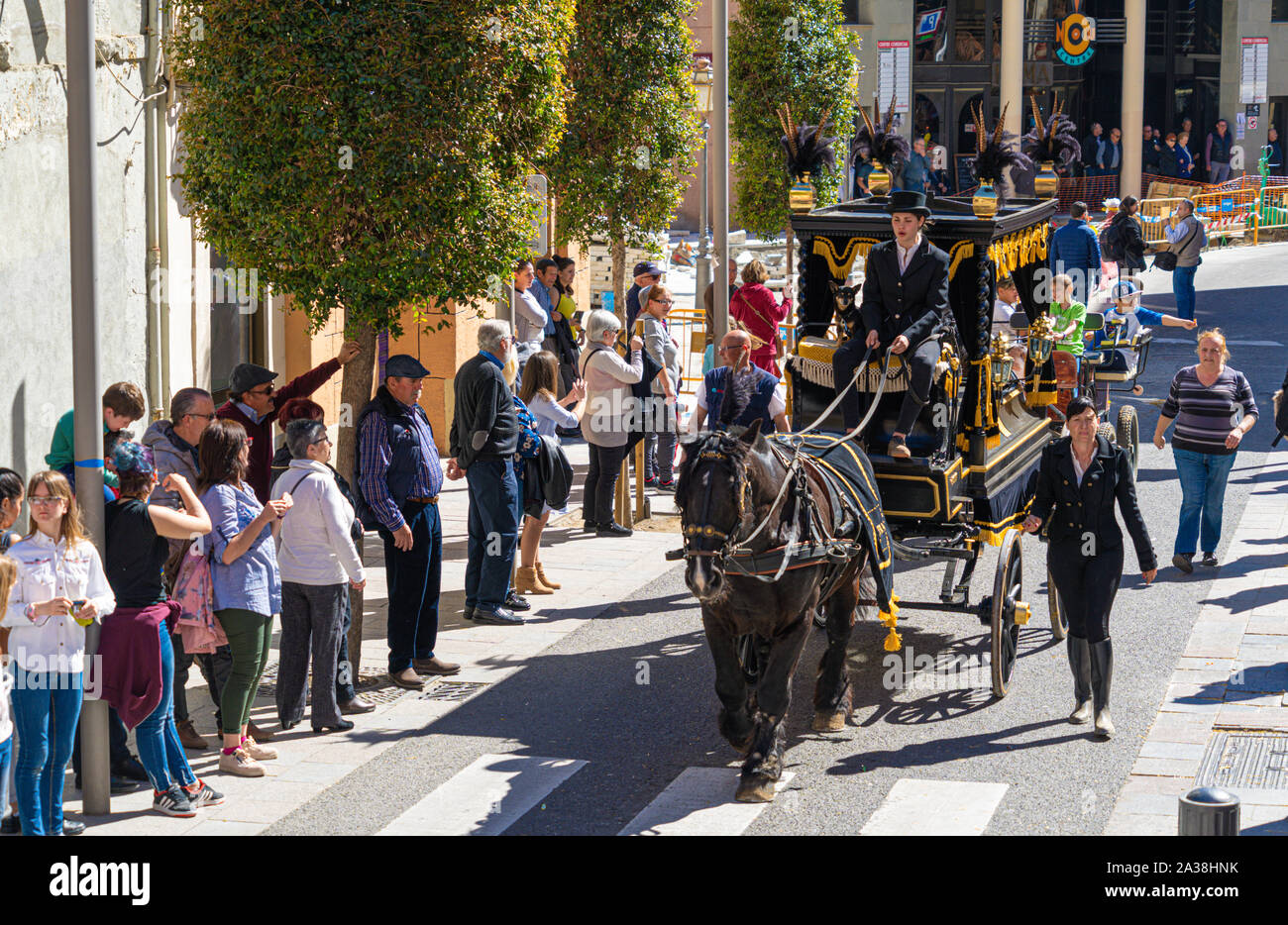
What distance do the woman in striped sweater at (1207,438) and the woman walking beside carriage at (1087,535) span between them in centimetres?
413

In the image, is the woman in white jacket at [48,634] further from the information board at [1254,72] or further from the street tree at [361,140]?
the information board at [1254,72]

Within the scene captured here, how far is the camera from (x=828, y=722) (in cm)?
1013

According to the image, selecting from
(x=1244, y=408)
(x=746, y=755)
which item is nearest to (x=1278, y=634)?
(x=1244, y=408)

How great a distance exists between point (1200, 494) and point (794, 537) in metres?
6.36

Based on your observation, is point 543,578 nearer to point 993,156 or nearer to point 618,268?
point 993,156

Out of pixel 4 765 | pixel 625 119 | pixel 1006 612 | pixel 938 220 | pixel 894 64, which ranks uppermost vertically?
pixel 894 64

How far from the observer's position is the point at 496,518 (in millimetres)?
12383

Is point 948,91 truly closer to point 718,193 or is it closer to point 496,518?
point 718,193

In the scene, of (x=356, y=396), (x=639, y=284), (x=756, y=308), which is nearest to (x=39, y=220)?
(x=356, y=396)

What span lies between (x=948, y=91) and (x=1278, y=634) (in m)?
35.5

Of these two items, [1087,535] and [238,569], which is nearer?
[238,569]

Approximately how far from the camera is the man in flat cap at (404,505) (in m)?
10.7

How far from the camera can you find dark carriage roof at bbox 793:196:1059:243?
11586 millimetres

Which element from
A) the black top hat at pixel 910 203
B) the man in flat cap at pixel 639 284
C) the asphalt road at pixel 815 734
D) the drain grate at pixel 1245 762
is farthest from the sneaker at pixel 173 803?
the man in flat cap at pixel 639 284
